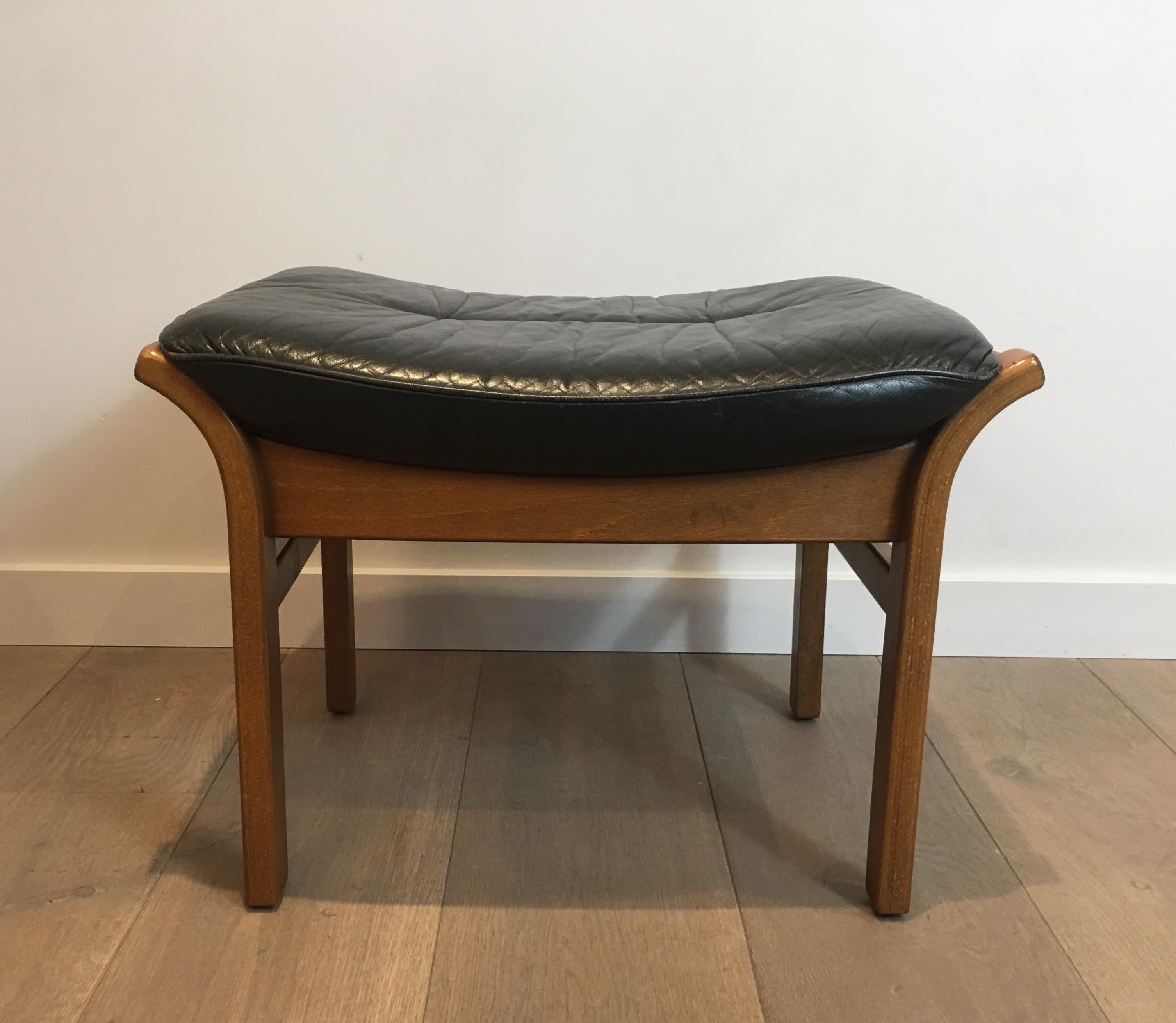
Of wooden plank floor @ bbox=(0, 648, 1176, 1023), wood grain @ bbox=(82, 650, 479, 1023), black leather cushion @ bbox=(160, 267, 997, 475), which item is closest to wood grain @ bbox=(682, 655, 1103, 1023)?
wooden plank floor @ bbox=(0, 648, 1176, 1023)

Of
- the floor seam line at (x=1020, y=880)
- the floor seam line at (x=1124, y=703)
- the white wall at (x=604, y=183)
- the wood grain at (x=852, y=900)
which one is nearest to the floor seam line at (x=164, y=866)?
the white wall at (x=604, y=183)

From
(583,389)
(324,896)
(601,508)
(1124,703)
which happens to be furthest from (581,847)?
(1124,703)

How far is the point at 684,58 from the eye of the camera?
119cm

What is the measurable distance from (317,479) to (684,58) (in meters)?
0.73

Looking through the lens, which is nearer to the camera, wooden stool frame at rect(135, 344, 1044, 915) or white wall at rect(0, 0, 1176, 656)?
wooden stool frame at rect(135, 344, 1044, 915)

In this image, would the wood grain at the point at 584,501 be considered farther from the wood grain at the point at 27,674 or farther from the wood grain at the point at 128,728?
the wood grain at the point at 27,674

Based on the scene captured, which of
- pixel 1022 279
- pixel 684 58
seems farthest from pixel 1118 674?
pixel 684 58

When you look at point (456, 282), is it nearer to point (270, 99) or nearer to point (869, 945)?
point (270, 99)

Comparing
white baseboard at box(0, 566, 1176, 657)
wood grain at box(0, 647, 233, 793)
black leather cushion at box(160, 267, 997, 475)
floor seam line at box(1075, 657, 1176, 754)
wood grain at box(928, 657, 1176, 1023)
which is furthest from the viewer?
white baseboard at box(0, 566, 1176, 657)

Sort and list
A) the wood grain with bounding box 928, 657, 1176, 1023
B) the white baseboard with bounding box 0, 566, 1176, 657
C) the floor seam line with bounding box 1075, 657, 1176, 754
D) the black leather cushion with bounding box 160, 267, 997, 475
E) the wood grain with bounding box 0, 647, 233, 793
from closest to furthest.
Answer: the black leather cushion with bounding box 160, 267, 997, 475, the wood grain with bounding box 928, 657, 1176, 1023, the wood grain with bounding box 0, 647, 233, 793, the floor seam line with bounding box 1075, 657, 1176, 754, the white baseboard with bounding box 0, 566, 1176, 657

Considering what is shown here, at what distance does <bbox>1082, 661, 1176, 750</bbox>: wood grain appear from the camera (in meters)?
1.18

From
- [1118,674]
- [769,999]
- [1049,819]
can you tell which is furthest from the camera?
[1118,674]

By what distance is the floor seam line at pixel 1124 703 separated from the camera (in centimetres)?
114

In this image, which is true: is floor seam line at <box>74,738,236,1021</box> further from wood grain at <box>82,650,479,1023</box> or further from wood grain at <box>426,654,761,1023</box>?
wood grain at <box>426,654,761,1023</box>
